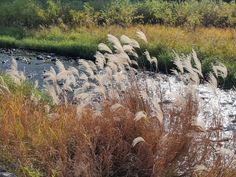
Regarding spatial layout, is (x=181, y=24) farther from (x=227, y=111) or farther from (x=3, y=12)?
(x=227, y=111)

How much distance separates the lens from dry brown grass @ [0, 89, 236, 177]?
5.25 m

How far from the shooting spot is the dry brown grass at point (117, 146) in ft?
17.2

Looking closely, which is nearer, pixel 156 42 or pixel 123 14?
pixel 156 42

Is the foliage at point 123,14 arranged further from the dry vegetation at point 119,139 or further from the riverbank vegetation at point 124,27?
the dry vegetation at point 119,139

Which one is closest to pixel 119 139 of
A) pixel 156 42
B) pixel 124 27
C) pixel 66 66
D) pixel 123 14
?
pixel 66 66

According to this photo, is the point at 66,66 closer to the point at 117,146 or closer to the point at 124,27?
the point at 124,27

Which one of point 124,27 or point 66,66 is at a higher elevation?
point 66,66

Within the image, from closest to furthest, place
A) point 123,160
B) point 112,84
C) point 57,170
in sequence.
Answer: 1. point 57,170
2. point 123,160
3. point 112,84

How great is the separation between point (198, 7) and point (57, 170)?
17.0m

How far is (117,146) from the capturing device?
549 cm

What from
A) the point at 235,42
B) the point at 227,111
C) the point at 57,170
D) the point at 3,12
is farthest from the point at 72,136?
the point at 3,12

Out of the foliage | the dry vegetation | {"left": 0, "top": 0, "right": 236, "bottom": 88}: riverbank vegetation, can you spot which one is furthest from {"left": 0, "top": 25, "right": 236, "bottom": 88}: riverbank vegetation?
the dry vegetation

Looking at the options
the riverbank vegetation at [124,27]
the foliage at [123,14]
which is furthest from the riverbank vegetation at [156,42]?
the foliage at [123,14]

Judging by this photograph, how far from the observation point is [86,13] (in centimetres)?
2186
